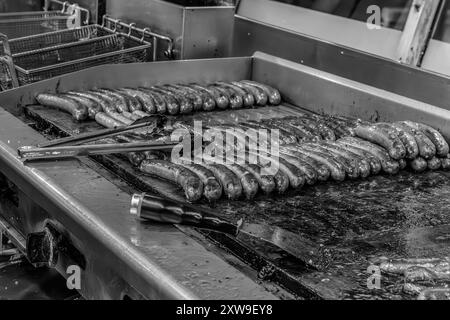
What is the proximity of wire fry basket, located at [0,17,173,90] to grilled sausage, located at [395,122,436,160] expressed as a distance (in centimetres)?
241

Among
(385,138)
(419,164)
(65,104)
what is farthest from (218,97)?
(419,164)

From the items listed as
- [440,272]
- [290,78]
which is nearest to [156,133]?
[290,78]

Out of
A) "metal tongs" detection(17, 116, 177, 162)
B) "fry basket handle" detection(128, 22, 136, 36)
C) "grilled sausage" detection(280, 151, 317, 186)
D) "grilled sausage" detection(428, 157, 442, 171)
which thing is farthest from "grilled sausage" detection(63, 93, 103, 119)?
"grilled sausage" detection(428, 157, 442, 171)

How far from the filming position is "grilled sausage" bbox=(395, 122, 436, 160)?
4281mm

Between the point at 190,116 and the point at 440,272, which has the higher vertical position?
the point at 440,272

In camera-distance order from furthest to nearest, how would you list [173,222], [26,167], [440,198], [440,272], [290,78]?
[290,78], [440,198], [26,167], [173,222], [440,272]

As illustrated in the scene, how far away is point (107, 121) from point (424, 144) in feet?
6.80

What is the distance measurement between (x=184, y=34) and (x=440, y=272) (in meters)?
3.66

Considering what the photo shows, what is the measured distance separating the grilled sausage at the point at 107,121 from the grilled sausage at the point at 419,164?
1881mm

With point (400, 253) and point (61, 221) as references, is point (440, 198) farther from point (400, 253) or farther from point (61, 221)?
point (61, 221)

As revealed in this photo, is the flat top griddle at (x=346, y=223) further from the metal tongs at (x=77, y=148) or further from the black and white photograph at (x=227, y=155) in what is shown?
the metal tongs at (x=77, y=148)

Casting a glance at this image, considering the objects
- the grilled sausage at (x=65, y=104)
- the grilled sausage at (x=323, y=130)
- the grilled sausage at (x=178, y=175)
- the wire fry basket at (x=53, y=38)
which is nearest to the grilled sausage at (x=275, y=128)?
the grilled sausage at (x=323, y=130)

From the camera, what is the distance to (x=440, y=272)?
9.17 feet

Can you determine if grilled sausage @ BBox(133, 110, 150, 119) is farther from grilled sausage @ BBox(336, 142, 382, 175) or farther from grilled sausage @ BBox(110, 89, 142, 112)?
grilled sausage @ BBox(336, 142, 382, 175)
